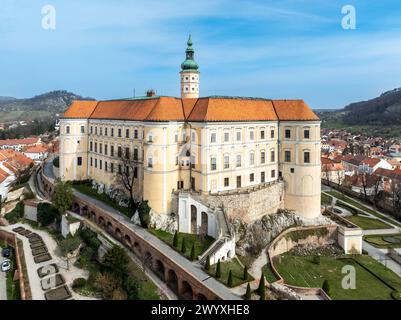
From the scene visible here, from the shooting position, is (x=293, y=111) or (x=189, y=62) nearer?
(x=293, y=111)

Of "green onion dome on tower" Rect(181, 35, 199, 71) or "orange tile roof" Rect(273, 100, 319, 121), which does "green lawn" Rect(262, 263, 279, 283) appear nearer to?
"orange tile roof" Rect(273, 100, 319, 121)

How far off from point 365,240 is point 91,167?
47.0 m

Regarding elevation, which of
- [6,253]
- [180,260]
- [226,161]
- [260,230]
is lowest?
[6,253]

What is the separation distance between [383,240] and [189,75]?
1648 inches

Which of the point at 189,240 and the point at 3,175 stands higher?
the point at 3,175

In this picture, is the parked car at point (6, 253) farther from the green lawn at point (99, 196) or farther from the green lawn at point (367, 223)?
the green lawn at point (367, 223)

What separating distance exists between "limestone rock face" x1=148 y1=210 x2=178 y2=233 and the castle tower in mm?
26569

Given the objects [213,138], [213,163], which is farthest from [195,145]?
[213,163]

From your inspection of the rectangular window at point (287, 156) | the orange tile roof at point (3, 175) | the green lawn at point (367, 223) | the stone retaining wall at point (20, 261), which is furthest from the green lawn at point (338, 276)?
the orange tile roof at point (3, 175)

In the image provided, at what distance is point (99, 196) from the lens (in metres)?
51.0

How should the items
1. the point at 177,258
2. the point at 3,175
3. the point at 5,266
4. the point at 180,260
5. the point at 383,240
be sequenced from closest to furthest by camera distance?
1. the point at 180,260
2. the point at 177,258
3. the point at 5,266
4. the point at 383,240
5. the point at 3,175

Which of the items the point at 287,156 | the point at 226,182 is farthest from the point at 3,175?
the point at 287,156

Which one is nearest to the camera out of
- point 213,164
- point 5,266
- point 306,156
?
point 5,266

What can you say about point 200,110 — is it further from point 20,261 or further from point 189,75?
point 20,261
